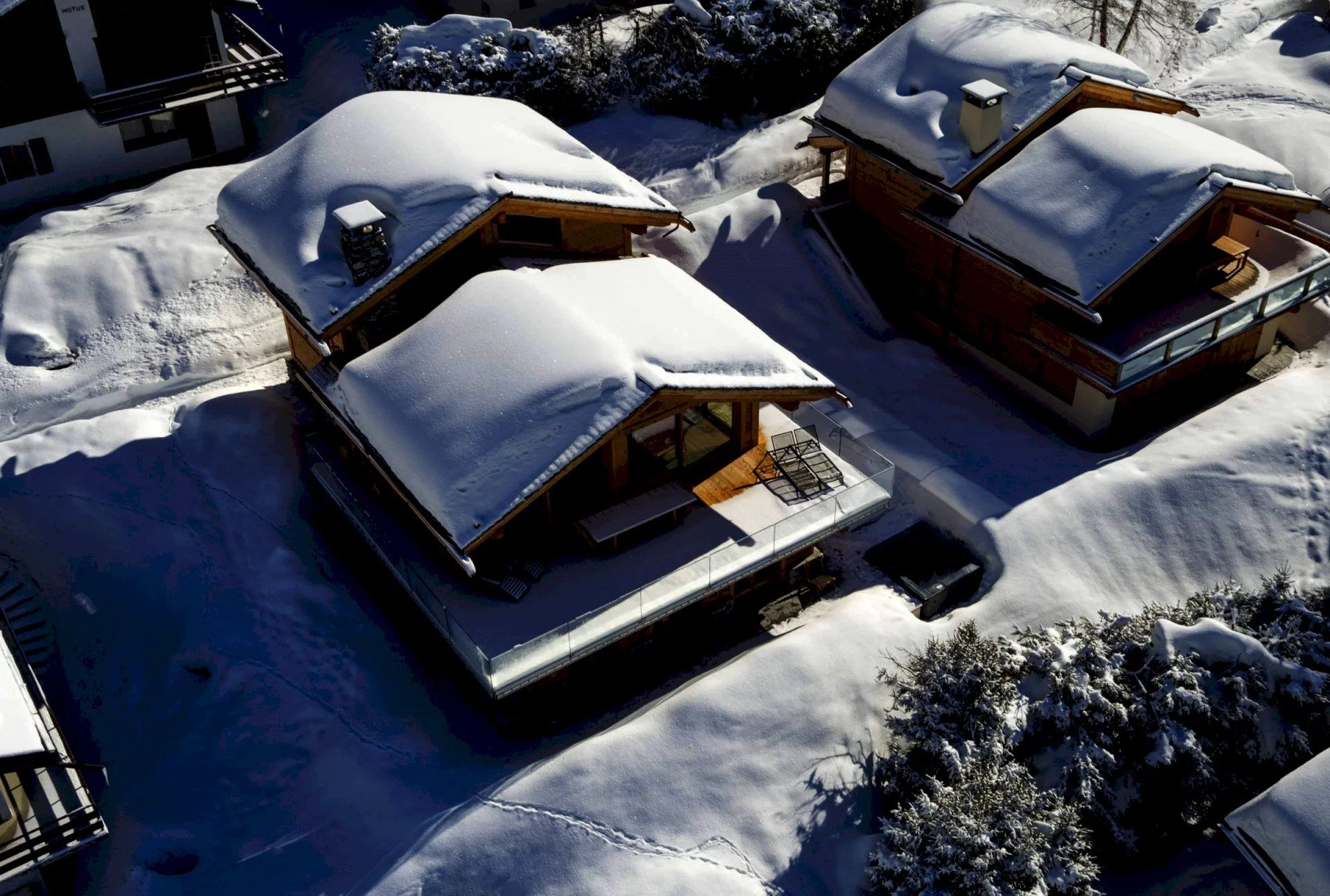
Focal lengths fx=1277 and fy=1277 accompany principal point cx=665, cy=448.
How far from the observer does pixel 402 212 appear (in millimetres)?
23094

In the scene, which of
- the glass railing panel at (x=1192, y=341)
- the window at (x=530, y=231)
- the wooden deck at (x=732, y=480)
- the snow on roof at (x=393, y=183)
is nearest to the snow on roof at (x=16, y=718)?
the snow on roof at (x=393, y=183)

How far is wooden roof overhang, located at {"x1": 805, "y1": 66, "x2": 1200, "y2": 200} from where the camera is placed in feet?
93.5

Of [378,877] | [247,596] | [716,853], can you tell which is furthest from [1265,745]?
[247,596]

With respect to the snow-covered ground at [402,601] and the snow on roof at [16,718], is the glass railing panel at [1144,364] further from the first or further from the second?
the snow on roof at [16,718]

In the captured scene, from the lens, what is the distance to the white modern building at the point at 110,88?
104 feet

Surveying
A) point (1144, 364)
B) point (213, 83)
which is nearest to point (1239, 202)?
point (1144, 364)

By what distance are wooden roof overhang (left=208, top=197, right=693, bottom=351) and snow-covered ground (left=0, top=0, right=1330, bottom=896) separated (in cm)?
361

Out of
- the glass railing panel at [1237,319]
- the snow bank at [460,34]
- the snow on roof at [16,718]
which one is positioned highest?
the snow bank at [460,34]

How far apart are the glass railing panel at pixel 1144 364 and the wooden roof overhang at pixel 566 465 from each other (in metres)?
6.69

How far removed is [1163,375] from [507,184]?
1450 centimetres

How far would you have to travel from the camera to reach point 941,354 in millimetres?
29797

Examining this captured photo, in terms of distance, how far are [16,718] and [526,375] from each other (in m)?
8.94

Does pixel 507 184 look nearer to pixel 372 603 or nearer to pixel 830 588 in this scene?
pixel 372 603

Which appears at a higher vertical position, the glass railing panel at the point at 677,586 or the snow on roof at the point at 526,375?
the snow on roof at the point at 526,375
